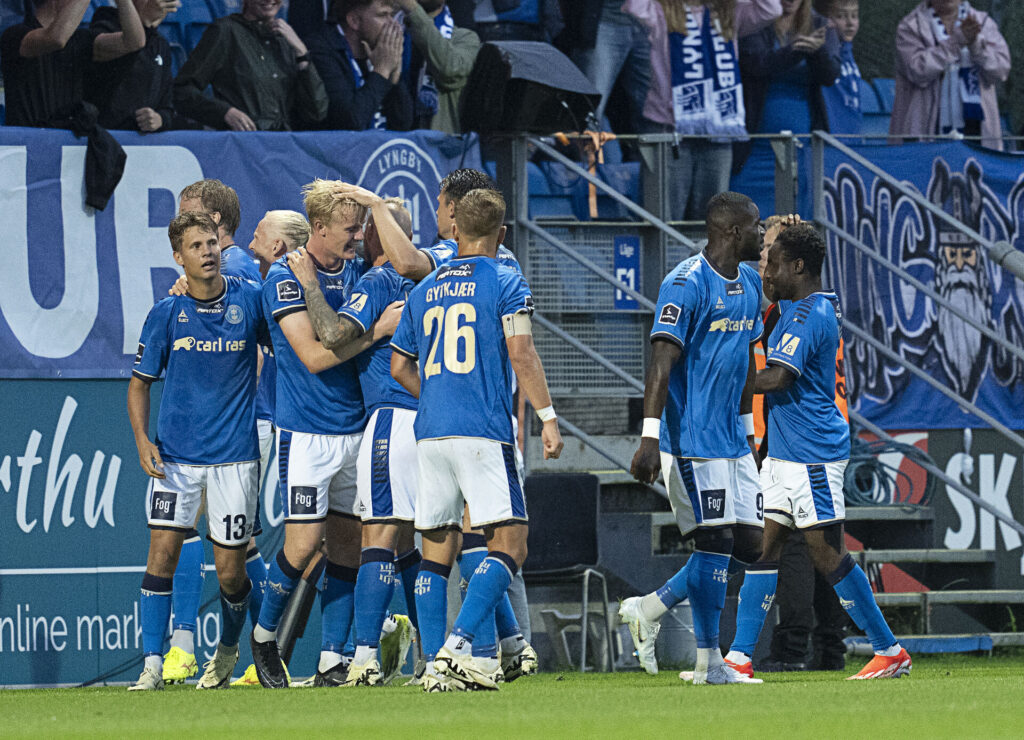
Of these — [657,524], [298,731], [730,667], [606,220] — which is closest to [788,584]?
[657,524]

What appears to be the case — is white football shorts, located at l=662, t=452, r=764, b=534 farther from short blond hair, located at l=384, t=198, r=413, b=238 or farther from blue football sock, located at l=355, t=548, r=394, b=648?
short blond hair, located at l=384, t=198, r=413, b=238

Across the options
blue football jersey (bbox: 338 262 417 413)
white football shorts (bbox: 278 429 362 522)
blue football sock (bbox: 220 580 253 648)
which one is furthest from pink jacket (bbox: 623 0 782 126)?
blue football sock (bbox: 220 580 253 648)

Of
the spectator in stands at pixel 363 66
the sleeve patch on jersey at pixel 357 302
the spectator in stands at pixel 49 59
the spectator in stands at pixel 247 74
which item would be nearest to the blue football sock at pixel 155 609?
the sleeve patch on jersey at pixel 357 302

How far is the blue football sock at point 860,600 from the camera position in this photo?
8.34m

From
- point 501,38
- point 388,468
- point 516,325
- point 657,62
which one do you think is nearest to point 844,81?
point 657,62

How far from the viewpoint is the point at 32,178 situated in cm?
976

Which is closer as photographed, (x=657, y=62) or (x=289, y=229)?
(x=289, y=229)

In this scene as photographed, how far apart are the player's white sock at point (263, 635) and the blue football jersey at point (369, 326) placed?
1.13m

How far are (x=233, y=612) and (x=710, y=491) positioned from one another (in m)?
2.34

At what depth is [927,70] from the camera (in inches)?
535

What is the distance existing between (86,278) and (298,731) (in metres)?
5.32

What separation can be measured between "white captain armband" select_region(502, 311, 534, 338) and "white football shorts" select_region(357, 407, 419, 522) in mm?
1024

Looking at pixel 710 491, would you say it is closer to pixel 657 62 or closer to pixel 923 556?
pixel 923 556

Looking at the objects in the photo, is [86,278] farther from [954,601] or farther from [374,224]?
[954,601]
